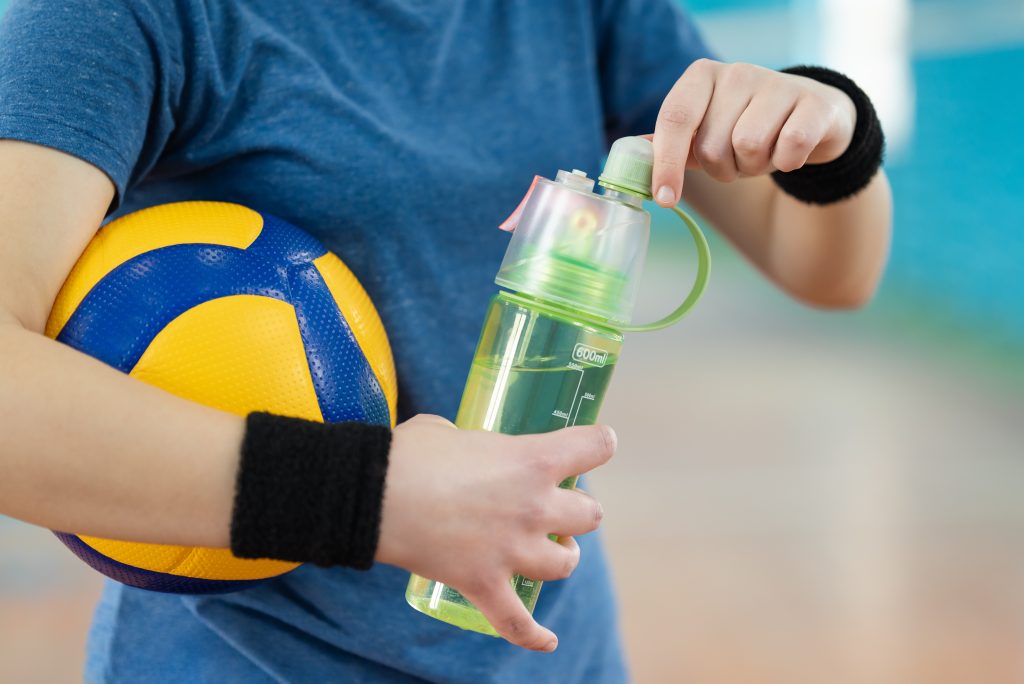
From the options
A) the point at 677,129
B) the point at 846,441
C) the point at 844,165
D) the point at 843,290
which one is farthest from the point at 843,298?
the point at 846,441

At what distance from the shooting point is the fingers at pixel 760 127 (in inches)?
28.9

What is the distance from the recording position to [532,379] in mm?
740

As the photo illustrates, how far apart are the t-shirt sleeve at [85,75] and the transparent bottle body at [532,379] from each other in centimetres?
30

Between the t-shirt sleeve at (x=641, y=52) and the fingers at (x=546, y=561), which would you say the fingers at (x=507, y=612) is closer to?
the fingers at (x=546, y=561)

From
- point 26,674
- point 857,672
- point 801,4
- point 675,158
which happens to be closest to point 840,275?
point 675,158

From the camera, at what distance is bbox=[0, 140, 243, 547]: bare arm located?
60cm

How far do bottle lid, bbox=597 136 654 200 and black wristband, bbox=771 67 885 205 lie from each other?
240 millimetres

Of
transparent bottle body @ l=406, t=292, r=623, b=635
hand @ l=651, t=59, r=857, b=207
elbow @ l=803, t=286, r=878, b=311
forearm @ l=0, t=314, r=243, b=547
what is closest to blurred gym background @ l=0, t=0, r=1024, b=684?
elbow @ l=803, t=286, r=878, b=311

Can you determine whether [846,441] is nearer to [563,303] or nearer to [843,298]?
[843,298]

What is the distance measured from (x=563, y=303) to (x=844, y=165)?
0.34 meters

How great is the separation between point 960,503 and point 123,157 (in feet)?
10.0

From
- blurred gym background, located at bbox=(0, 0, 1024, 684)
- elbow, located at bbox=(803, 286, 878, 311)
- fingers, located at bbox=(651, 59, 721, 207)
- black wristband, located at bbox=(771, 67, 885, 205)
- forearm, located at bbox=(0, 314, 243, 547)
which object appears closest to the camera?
forearm, located at bbox=(0, 314, 243, 547)

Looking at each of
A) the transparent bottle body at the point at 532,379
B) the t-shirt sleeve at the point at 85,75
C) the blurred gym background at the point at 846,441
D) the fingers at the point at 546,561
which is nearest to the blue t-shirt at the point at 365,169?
the t-shirt sleeve at the point at 85,75

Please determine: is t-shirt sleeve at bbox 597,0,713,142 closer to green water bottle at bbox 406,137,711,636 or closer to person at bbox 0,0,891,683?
person at bbox 0,0,891,683
